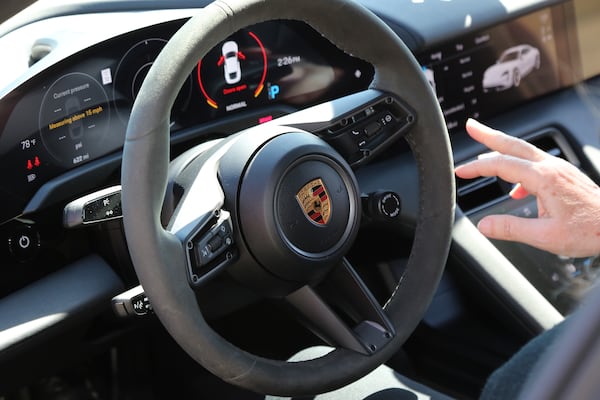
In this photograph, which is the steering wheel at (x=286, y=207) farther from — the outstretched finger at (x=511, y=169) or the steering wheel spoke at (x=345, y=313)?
the outstretched finger at (x=511, y=169)

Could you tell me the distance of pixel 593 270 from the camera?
2.18 metres

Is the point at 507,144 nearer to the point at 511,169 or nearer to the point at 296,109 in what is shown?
the point at 511,169

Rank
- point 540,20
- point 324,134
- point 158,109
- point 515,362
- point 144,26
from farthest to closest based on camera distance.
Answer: point 540,20 → point 144,26 → point 324,134 → point 158,109 → point 515,362

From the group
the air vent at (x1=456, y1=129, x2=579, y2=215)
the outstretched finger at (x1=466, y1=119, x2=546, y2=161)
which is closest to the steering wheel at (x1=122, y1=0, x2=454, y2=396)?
the outstretched finger at (x1=466, y1=119, x2=546, y2=161)

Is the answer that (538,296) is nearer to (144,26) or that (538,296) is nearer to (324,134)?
(324,134)

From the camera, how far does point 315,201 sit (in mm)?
1448

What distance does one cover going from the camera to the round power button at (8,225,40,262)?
1666 millimetres

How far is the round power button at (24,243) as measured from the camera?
65.6 inches

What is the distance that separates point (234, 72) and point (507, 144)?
0.69 metres

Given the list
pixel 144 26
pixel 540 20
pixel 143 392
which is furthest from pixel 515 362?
pixel 540 20

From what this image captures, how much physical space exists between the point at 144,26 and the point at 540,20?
1.12 m

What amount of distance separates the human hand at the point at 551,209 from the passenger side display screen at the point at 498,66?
0.81 meters

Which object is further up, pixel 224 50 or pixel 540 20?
pixel 224 50

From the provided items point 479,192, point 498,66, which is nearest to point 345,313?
point 479,192
